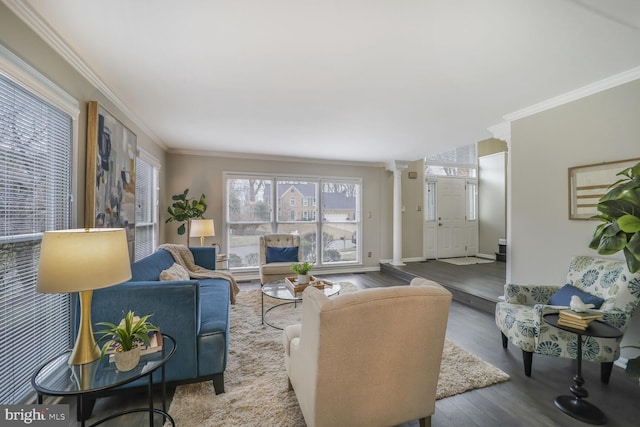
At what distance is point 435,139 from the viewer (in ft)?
13.9

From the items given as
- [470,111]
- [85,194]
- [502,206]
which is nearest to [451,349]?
[470,111]

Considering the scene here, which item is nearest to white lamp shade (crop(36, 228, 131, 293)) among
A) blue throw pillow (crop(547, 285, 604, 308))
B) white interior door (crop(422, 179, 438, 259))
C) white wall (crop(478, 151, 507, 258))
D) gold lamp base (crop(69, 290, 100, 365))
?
gold lamp base (crop(69, 290, 100, 365))

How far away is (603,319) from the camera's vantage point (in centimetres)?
204

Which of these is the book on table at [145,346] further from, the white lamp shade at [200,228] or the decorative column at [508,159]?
the decorative column at [508,159]

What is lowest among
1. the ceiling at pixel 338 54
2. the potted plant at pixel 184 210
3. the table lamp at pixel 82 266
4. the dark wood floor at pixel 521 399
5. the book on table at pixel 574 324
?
the dark wood floor at pixel 521 399

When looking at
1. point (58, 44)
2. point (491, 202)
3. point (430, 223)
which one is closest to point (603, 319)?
point (58, 44)

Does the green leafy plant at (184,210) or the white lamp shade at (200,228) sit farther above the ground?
the green leafy plant at (184,210)

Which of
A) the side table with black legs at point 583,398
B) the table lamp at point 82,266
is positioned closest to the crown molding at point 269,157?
the table lamp at point 82,266

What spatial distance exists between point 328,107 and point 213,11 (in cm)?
157

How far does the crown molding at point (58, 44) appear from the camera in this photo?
1.51m

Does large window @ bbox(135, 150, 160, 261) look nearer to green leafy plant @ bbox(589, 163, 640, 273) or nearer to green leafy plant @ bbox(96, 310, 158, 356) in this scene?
green leafy plant @ bbox(96, 310, 158, 356)

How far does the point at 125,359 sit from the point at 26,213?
3.64ft

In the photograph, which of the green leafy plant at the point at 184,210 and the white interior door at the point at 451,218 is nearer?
the green leafy plant at the point at 184,210

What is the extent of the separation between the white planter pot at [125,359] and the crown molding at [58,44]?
1921mm
